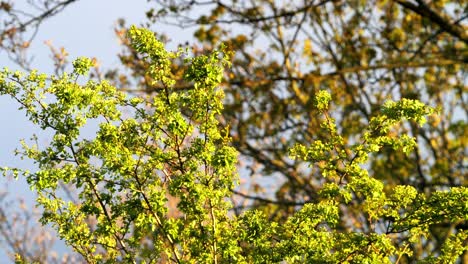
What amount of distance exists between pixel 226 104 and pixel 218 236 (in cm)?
651

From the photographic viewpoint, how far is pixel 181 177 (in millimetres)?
6246

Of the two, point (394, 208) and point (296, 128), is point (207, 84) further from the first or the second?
point (296, 128)

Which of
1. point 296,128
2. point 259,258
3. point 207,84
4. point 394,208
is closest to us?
point 207,84

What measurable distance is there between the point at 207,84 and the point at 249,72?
6.48m

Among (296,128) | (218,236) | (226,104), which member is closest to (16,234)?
(226,104)

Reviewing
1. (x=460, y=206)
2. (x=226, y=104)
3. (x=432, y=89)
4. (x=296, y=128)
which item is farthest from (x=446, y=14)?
(x=460, y=206)

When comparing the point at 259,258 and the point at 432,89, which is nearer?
the point at 259,258

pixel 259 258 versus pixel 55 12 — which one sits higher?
pixel 55 12

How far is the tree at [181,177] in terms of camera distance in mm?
6461

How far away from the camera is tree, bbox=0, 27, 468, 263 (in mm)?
6461

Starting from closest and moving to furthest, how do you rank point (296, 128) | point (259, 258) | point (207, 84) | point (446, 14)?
point (207, 84) < point (259, 258) < point (446, 14) < point (296, 128)

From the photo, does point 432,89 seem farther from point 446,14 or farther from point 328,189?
point 328,189

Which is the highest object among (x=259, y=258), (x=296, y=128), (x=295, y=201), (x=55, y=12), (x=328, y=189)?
(x=55, y=12)

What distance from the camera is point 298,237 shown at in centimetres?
694
